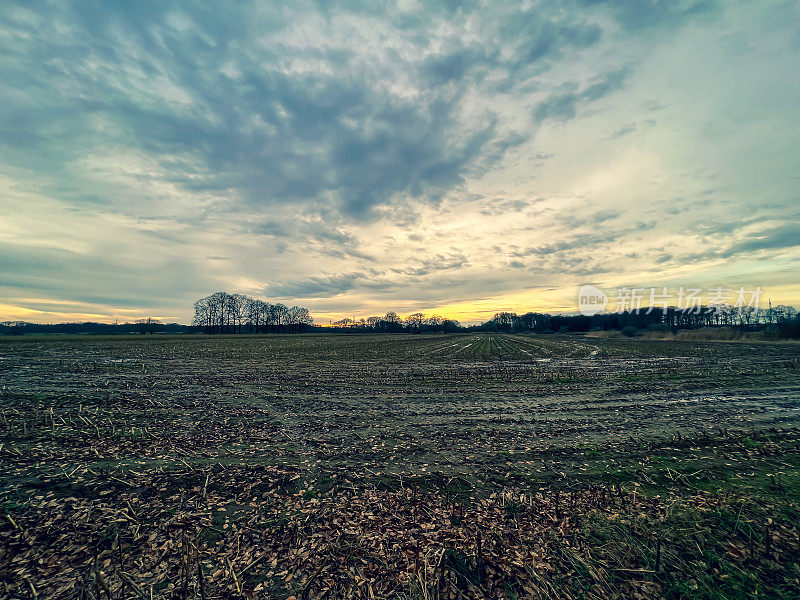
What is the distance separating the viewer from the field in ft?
17.8

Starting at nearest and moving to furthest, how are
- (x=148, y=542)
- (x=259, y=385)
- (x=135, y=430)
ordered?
(x=148, y=542)
(x=135, y=430)
(x=259, y=385)

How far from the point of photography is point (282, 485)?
8.52 m

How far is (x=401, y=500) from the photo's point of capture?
25.5 feet

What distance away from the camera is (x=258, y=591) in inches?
205

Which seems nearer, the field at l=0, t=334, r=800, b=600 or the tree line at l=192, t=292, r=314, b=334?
the field at l=0, t=334, r=800, b=600

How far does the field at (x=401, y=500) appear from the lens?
541cm

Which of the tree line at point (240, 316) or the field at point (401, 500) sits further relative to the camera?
the tree line at point (240, 316)

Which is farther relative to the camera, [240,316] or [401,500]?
[240,316]

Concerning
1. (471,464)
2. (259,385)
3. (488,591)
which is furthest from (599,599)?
(259,385)

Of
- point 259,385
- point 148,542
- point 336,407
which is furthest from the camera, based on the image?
point 259,385

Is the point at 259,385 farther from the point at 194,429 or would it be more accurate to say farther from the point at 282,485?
the point at 282,485

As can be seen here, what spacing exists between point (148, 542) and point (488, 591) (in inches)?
253

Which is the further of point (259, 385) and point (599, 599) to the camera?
point (259, 385)

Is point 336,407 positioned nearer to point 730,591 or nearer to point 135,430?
point 135,430
